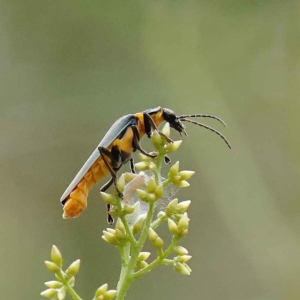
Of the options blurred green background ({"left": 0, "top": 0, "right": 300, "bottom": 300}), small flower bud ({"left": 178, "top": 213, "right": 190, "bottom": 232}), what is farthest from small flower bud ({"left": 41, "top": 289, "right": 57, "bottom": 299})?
blurred green background ({"left": 0, "top": 0, "right": 300, "bottom": 300})

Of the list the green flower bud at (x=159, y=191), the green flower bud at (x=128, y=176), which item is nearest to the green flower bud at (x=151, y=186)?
the green flower bud at (x=159, y=191)

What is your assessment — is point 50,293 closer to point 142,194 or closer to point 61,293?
point 61,293

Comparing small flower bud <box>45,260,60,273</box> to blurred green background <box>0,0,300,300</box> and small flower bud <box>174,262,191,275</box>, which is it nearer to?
small flower bud <box>174,262,191,275</box>

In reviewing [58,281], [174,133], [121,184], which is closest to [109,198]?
[121,184]

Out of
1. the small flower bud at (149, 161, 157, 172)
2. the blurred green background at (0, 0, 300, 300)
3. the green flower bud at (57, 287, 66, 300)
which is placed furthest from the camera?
the blurred green background at (0, 0, 300, 300)

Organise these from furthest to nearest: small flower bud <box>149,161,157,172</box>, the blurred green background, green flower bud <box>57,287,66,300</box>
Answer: the blurred green background
small flower bud <box>149,161,157,172</box>
green flower bud <box>57,287,66,300</box>

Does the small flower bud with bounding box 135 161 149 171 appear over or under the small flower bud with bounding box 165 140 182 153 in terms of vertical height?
under

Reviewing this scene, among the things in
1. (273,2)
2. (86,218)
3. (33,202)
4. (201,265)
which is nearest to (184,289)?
(201,265)

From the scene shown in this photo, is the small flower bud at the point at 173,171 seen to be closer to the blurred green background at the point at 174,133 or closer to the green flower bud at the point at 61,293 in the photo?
the green flower bud at the point at 61,293
